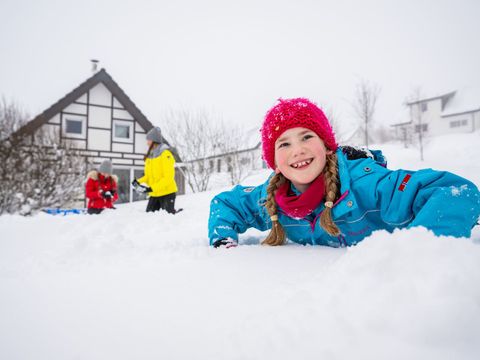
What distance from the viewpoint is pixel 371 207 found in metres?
1.72

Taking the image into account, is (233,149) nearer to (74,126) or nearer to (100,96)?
(100,96)

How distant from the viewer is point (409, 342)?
0.65 m

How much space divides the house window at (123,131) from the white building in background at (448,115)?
23.5 m

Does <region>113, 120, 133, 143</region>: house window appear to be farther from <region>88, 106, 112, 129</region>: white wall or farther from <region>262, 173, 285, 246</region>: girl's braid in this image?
<region>262, 173, 285, 246</region>: girl's braid

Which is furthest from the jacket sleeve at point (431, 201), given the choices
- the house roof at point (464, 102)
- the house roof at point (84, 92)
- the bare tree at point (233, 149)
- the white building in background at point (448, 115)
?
the house roof at point (464, 102)

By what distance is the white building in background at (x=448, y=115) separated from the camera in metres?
27.6

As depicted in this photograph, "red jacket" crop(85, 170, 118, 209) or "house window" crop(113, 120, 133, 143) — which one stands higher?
"house window" crop(113, 120, 133, 143)

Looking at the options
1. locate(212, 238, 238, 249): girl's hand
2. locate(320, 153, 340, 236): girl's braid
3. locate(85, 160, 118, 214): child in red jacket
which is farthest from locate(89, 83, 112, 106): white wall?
locate(320, 153, 340, 236): girl's braid

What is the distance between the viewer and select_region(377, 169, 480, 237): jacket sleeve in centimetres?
123

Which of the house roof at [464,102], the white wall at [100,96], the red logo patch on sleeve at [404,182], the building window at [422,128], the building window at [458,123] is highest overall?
the house roof at [464,102]

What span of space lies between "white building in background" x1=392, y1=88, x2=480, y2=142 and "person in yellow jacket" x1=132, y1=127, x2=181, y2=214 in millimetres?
26402

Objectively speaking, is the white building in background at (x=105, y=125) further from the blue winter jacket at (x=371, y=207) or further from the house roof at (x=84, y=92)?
the blue winter jacket at (x=371, y=207)

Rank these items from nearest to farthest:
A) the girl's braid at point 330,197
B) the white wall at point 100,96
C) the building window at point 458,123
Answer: the girl's braid at point 330,197, the white wall at point 100,96, the building window at point 458,123

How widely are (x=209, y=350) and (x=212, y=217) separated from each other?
55.5 inches
